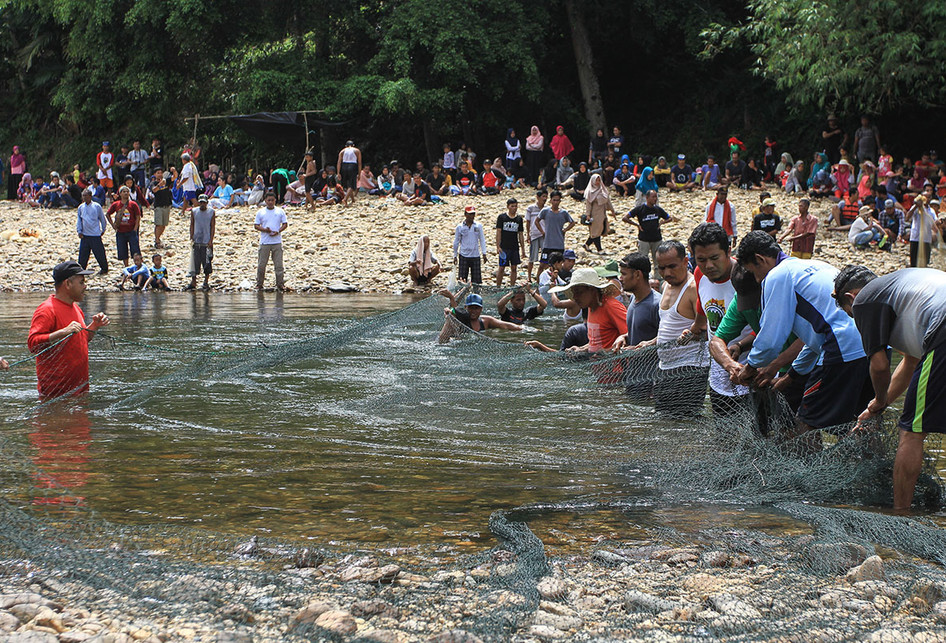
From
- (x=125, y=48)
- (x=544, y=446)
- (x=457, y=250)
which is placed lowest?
(x=544, y=446)

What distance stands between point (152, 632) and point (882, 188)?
2267cm

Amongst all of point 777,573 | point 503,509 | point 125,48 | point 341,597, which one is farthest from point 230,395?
point 125,48

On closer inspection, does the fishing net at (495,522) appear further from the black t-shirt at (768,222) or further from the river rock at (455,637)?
the black t-shirt at (768,222)

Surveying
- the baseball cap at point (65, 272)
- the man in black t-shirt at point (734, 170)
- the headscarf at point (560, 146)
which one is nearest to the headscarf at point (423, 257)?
the man in black t-shirt at point (734, 170)

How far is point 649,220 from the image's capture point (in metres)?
18.6

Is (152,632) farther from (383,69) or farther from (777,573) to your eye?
(383,69)

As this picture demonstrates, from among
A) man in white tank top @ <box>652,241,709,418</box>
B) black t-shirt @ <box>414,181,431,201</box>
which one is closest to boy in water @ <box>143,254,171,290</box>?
black t-shirt @ <box>414,181,431,201</box>

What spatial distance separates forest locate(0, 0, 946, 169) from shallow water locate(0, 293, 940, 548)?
19873 mm

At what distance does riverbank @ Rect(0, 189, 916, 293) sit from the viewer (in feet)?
71.1

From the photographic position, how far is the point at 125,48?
115ft

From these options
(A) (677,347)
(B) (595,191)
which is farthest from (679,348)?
(B) (595,191)

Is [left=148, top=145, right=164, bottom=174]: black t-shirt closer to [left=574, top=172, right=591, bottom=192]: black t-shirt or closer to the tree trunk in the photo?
the tree trunk

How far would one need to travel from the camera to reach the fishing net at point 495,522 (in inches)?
164

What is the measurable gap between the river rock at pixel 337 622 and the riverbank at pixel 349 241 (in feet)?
55.3
